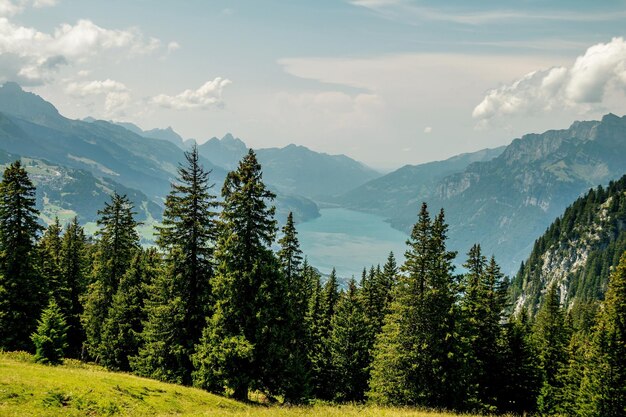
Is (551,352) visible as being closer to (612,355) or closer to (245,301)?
(612,355)

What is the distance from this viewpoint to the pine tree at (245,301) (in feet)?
89.6

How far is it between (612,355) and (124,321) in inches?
1582

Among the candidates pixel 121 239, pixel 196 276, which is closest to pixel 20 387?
pixel 196 276

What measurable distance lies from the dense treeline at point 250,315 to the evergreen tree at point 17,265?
0.08 meters

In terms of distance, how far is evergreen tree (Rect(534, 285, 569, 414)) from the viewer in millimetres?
45375

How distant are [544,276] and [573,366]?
175 meters

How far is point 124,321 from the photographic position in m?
38.8

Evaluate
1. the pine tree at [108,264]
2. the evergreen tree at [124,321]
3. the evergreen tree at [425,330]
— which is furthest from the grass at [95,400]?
the pine tree at [108,264]

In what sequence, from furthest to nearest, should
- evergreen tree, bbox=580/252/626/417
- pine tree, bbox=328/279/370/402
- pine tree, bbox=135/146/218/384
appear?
1. pine tree, bbox=328/279/370/402
2. evergreen tree, bbox=580/252/626/417
3. pine tree, bbox=135/146/218/384

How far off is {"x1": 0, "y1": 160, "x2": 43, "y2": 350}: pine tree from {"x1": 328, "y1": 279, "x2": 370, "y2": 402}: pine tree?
30.0 meters

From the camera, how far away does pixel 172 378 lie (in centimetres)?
3006

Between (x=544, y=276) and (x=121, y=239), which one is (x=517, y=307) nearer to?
(x=544, y=276)

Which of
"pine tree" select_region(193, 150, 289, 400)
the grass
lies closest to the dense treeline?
"pine tree" select_region(193, 150, 289, 400)

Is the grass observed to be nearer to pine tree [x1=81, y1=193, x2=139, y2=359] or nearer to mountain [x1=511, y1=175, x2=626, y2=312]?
pine tree [x1=81, y1=193, x2=139, y2=359]
